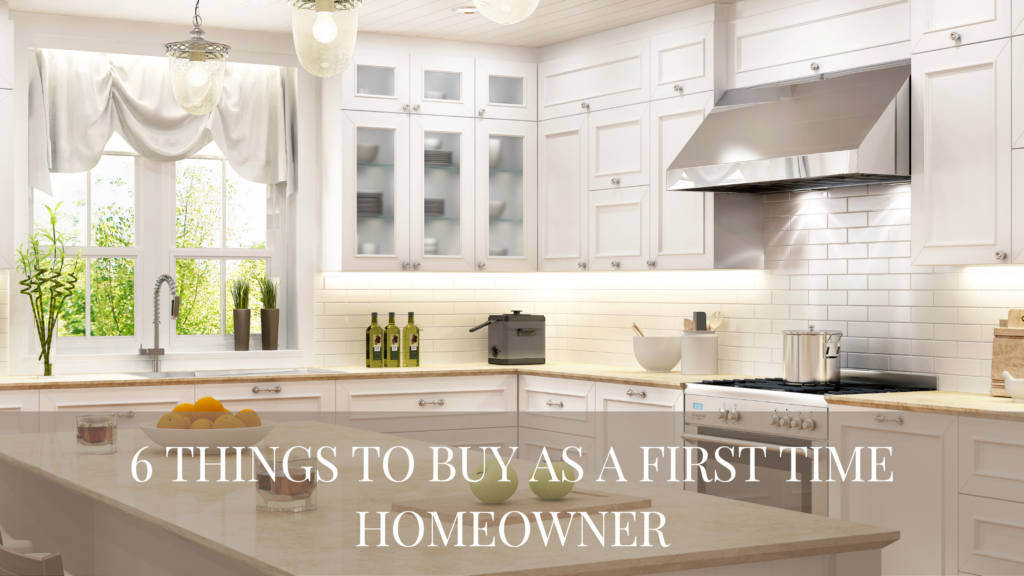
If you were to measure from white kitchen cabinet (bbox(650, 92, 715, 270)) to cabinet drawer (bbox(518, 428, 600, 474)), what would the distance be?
0.98m

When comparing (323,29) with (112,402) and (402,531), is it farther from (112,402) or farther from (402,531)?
(112,402)

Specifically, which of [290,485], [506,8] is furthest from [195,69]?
[290,485]

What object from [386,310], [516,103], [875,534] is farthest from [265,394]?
[875,534]

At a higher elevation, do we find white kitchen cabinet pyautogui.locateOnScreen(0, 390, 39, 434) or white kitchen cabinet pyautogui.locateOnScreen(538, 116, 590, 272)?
white kitchen cabinet pyautogui.locateOnScreen(538, 116, 590, 272)

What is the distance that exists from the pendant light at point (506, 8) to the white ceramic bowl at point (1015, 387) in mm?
2476

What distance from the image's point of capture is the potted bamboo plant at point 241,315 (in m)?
5.64

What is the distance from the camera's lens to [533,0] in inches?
92.0

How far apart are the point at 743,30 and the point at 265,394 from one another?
9.60 ft

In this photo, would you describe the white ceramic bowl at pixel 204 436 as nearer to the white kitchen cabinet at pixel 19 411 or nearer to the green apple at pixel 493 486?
the green apple at pixel 493 486

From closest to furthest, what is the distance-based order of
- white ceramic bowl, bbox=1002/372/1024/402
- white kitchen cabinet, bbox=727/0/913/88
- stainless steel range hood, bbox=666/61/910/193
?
white ceramic bowl, bbox=1002/372/1024/402 < stainless steel range hood, bbox=666/61/910/193 < white kitchen cabinet, bbox=727/0/913/88

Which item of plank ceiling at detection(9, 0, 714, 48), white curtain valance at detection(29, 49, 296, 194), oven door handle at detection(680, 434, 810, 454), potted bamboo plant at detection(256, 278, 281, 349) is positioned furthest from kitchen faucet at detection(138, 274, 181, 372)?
oven door handle at detection(680, 434, 810, 454)

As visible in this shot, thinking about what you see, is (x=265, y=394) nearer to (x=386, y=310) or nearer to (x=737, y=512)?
(x=386, y=310)

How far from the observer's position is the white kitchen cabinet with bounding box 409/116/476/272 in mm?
5719

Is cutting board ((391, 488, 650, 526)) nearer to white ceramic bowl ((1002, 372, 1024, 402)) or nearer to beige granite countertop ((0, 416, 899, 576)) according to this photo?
beige granite countertop ((0, 416, 899, 576))
